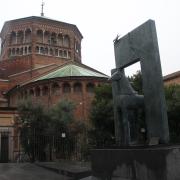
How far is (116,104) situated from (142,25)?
2326 millimetres

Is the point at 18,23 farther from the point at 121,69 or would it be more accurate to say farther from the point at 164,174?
the point at 164,174

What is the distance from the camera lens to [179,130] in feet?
71.8

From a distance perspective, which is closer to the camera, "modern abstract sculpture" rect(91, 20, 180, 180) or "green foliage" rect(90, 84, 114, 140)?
"modern abstract sculpture" rect(91, 20, 180, 180)

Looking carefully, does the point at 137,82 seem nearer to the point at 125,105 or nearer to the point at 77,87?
the point at 125,105

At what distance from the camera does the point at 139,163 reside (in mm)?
6520

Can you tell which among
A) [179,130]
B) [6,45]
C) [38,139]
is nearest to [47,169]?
[38,139]

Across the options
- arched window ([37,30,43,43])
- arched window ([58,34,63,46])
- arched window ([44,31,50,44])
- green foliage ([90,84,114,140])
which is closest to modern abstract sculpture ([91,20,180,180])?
green foliage ([90,84,114,140])

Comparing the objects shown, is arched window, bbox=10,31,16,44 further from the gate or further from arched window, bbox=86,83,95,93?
the gate

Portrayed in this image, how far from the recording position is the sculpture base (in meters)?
5.97

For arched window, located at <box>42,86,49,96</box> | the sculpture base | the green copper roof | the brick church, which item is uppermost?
the brick church

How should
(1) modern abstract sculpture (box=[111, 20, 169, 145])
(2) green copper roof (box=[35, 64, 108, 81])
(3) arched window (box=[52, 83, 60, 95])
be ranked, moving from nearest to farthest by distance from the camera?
(1) modern abstract sculpture (box=[111, 20, 169, 145]) < (3) arched window (box=[52, 83, 60, 95]) < (2) green copper roof (box=[35, 64, 108, 81])

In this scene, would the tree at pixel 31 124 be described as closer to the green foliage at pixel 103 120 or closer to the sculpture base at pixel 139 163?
the green foliage at pixel 103 120

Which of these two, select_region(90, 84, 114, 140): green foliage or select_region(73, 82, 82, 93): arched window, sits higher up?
select_region(73, 82, 82, 93): arched window

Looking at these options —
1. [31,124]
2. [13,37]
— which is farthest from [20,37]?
[31,124]
